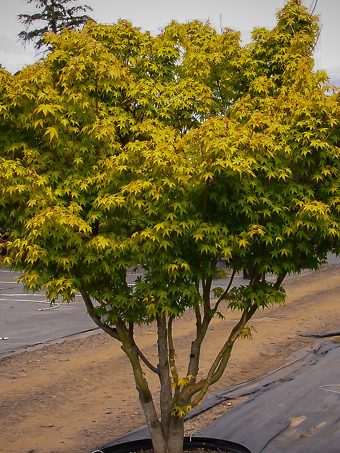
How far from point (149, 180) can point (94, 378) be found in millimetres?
7288

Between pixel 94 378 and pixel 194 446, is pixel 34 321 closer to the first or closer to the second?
pixel 94 378

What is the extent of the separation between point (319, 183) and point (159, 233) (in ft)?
5.24

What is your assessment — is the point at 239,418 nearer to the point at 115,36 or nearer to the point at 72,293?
the point at 72,293

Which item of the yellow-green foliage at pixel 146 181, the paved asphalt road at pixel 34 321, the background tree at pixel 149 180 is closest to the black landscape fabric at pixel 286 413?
the background tree at pixel 149 180

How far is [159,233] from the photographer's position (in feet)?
17.6

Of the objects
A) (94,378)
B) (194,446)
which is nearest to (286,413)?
(194,446)

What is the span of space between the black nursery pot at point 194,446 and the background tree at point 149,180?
850 mm

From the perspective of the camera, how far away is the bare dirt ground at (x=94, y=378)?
9.05m

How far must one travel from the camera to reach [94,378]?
11867 mm

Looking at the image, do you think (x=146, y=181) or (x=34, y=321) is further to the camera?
(x=34, y=321)

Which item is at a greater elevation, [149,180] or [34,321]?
[149,180]

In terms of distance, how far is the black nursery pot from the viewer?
6.89 metres

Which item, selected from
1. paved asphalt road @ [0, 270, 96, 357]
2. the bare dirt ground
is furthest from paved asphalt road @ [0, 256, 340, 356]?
the bare dirt ground

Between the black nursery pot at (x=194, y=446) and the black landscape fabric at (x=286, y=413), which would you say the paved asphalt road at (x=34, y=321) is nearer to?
the black landscape fabric at (x=286, y=413)
